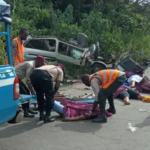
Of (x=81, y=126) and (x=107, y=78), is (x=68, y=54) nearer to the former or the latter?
(x=107, y=78)

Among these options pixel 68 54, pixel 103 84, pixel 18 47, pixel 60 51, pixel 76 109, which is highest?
pixel 18 47

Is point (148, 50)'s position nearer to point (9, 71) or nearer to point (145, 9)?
point (145, 9)

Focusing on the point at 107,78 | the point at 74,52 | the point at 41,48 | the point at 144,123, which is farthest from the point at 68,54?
the point at 144,123

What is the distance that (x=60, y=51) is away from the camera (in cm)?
1573

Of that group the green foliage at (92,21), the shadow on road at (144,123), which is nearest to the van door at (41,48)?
the green foliage at (92,21)

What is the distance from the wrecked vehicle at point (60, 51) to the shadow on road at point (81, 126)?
7232 mm

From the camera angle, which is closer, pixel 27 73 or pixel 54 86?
pixel 27 73

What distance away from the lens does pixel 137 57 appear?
1931 cm

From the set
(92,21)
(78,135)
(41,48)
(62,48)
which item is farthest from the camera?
(92,21)

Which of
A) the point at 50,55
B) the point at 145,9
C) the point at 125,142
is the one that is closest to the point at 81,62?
the point at 50,55

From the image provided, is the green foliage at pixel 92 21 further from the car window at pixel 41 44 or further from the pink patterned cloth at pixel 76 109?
the pink patterned cloth at pixel 76 109

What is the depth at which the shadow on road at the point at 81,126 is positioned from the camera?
762cm

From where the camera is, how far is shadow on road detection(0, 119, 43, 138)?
7213 mm

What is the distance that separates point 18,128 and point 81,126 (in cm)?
133
